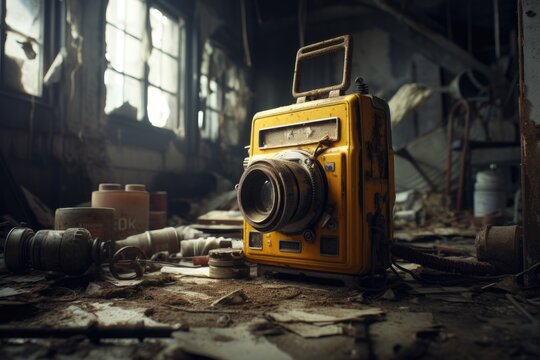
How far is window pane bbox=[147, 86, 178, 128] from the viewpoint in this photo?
220 inches

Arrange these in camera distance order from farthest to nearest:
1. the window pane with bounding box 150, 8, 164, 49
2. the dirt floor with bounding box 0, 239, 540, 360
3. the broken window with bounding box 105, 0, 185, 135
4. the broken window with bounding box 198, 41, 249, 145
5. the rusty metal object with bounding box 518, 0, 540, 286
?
the broken window with bounding box 198, 41, 249, 145 → the window pane with bounding box 150, 8, 164, 49 → the broken window with bounding box 105, 0, 185, 135 → the rusty metal object with bounding box 518, 0, 540, 286 → the dirt floor with bounding box 0, 239, 540, 360

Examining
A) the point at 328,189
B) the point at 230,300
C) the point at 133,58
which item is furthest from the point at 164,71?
the point at 230,300

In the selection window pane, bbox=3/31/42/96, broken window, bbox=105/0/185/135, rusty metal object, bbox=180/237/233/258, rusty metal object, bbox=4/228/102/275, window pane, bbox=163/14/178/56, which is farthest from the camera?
window pane, bbox=163/14/178/56

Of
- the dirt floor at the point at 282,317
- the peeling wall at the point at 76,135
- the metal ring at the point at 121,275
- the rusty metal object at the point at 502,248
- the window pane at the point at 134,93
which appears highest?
the window pane at the point at 134,93

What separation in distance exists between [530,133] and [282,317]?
1536 mm

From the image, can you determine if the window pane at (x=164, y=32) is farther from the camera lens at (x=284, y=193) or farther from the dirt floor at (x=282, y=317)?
the dirt floor at (x=282, y=317)

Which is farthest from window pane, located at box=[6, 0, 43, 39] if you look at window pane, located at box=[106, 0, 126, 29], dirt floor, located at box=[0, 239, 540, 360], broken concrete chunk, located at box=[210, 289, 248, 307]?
broken concrete chunk, located at box=[210, 289, 248, 307]

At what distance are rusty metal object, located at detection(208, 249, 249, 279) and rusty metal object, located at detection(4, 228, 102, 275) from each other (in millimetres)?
666

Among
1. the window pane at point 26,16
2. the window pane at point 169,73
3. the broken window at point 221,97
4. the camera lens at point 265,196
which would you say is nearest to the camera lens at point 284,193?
the camera lens at point 265,196

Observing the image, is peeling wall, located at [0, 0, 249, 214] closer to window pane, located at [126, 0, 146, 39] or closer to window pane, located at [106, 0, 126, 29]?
window pane, located at [106, 0, 126, 29]

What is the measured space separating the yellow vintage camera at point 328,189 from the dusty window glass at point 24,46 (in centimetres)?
287

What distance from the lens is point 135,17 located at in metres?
5.29

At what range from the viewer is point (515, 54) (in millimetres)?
6703

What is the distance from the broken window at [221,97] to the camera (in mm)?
6957
